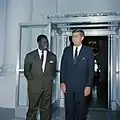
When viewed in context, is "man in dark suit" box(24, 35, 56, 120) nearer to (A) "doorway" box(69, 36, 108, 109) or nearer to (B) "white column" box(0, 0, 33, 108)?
(B) "white column" box(0, 0, 33, 108)

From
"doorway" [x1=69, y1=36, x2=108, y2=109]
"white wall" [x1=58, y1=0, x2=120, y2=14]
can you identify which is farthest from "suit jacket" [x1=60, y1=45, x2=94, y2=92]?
"doorway" [x1=69, y1=36, x2=108, y2=109]

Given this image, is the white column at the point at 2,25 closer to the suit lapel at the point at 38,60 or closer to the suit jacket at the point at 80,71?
the suit lapel at the point at 38,60

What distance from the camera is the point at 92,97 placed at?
7.15 m

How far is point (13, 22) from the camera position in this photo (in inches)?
218

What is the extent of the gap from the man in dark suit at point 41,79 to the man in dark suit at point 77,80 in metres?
0.60

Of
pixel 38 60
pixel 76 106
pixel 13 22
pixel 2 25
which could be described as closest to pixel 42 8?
pixel 13 22

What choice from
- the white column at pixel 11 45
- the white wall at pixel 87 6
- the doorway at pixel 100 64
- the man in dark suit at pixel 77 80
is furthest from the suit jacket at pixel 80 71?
the doorway at pixel 100 64

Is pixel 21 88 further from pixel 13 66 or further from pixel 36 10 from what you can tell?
pixel 36 10

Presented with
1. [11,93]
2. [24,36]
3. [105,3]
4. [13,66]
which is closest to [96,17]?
[105,3]

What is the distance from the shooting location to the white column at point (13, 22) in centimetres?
548

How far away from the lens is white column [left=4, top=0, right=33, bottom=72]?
5.48 meters

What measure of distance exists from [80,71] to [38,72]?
89 cm

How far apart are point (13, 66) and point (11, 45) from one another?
0.56 meters

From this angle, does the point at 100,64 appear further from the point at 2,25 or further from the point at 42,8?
the point at 2,25
